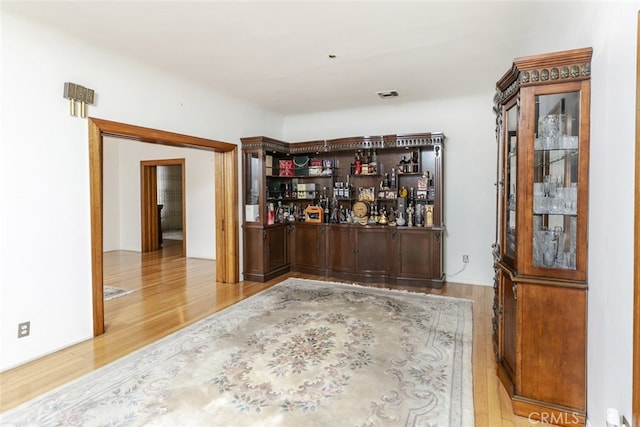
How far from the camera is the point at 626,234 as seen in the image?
1.53m

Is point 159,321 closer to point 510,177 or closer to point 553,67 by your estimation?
point 510,177

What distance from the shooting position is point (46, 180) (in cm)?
292

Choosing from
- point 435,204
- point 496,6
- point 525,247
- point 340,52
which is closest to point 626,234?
point 525,247

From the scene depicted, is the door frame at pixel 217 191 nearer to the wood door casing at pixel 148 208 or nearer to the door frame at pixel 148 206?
the door frame at pixel 148 206

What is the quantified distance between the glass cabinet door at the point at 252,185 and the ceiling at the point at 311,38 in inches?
46.6

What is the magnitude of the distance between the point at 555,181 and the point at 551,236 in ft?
1.16

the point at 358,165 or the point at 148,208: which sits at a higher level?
the point at 358,165

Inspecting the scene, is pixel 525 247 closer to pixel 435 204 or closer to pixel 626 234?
pixel 626 234

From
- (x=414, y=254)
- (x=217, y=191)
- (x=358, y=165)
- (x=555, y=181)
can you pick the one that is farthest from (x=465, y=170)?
(x=217, y=191)

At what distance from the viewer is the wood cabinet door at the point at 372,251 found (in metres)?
5.24

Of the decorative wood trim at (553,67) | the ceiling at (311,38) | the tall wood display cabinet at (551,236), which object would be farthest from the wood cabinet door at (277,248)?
the decorative wood trim at (553,67)

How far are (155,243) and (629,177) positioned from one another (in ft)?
28.5

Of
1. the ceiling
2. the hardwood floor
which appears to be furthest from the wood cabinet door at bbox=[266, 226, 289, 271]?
the ceiling

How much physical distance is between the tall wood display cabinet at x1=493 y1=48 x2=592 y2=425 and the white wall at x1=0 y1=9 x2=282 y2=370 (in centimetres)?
362
